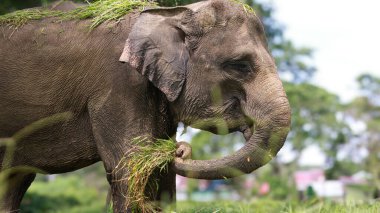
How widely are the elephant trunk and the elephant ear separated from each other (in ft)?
2.07

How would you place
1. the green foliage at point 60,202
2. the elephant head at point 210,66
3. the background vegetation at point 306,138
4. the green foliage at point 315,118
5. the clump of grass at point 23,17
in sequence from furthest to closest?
the green foliage at point 315,118
the background vegetation at point 306,138
the green foliage at point 60,202
the clump of grass at point 23,17
the elephant head at point 210,66

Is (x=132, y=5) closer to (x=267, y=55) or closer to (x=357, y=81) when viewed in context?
(x=267, y=55)

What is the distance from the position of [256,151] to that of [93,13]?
1.87 metres

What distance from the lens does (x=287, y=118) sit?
4.84 metres

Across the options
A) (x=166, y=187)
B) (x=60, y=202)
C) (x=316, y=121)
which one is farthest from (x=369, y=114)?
(x=166, y=187)

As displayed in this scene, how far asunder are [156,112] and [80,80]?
0.70 m

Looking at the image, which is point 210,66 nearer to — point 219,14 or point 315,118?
point 219,14

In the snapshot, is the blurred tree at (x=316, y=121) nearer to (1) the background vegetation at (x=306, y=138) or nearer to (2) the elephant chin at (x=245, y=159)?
(1) the background vegetation at (x=306, y=138)

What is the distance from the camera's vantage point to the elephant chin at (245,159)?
16.0 ft

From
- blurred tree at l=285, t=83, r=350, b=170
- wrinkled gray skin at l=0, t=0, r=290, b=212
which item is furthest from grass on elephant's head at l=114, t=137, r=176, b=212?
blurred tree at l=285, t=83, r=350, b=170

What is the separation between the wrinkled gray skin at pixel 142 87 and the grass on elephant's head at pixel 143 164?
0.27 ft

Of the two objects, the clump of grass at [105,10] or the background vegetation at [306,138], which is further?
the background vegetation at [306,138]

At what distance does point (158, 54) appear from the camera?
16.9ft

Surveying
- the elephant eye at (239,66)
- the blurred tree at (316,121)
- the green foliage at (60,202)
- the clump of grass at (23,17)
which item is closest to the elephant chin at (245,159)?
the elephant eye at (239,66)
